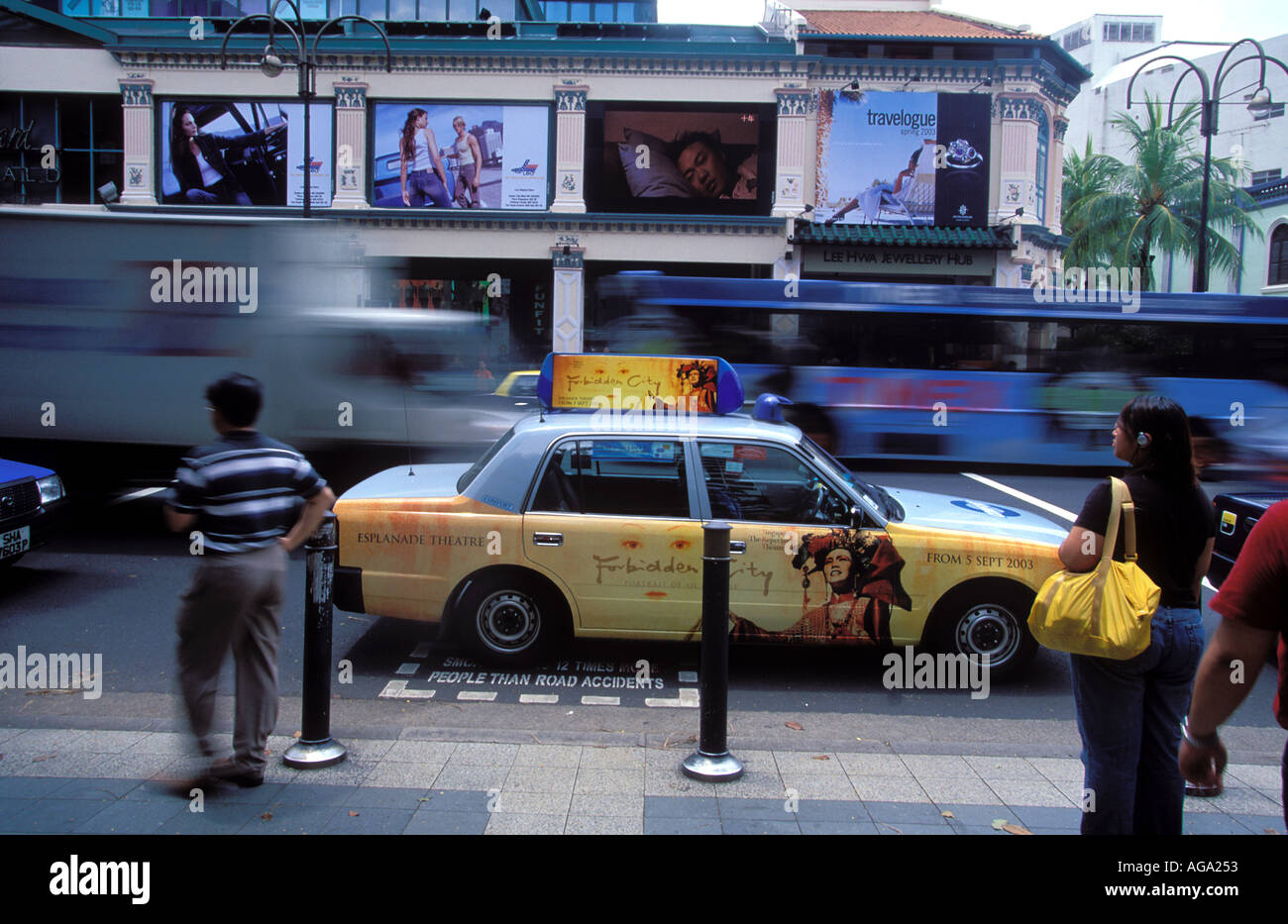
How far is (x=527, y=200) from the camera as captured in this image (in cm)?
2672

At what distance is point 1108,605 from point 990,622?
272 cm

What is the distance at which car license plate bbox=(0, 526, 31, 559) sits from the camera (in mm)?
6988

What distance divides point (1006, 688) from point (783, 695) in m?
1.36

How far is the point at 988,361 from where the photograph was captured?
51.8 ft

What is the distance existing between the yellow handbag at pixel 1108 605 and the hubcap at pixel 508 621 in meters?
3.25

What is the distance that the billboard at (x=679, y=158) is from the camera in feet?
87.3

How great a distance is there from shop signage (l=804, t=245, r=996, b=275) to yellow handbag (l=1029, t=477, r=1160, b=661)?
23882mm

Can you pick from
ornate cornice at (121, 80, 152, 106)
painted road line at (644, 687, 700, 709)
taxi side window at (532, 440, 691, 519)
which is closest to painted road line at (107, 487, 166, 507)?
taxi side window at (532, 440, 691, 519)

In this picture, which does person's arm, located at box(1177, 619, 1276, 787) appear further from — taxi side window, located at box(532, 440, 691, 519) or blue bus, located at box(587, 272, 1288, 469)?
blue bus, located at box(587, 272, 1288, 469)

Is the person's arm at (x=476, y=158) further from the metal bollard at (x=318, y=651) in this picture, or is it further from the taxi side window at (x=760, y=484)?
the metal bollard at (x=318, y=651)

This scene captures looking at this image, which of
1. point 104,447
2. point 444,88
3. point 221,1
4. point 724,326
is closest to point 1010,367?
point 724,326

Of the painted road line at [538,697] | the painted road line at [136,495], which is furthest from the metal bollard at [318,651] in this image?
the painted road line at [136,495]

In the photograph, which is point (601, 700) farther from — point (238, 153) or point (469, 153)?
point (238, 153)

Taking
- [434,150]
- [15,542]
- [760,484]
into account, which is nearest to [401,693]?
[760,484]
